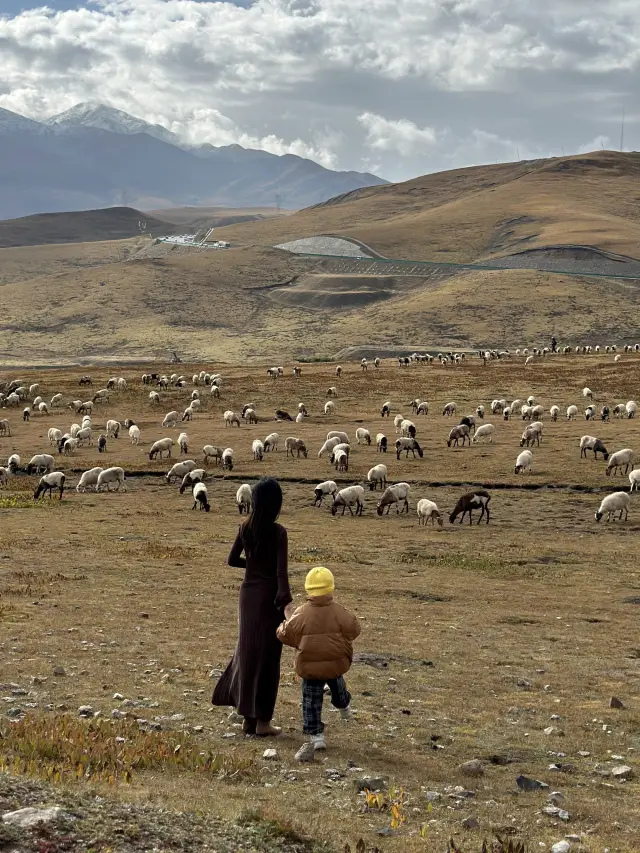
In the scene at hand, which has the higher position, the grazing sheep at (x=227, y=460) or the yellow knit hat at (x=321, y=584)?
the yellow knit hat at (x=321, y=584)

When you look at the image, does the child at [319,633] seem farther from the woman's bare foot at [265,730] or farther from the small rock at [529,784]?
the small rock at [529,784]

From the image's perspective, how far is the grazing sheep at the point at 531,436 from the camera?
3516 cm

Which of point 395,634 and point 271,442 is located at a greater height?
point 271,442

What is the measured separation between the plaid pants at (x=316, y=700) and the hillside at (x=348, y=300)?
274 feet

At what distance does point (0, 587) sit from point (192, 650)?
5.16 meters

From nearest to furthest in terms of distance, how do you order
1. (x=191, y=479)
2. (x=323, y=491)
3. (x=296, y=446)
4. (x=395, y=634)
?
(x=395, y=634), (x=323, y=491), (x=191, y=479), (x=296, y=446)

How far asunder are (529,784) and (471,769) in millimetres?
513

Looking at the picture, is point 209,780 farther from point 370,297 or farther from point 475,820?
point 370,297

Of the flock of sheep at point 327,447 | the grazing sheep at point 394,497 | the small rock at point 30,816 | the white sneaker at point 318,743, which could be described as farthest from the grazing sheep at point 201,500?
the small rock at point 30,816

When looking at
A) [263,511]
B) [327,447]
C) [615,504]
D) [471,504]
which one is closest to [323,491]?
[471,504]

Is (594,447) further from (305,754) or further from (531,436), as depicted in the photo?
(305,754)

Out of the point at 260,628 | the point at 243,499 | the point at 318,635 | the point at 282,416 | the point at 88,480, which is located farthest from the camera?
the point at 282,416

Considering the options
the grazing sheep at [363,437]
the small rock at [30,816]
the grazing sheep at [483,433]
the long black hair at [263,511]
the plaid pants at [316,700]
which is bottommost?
the plaid pants at [316,700]

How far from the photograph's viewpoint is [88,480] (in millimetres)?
30891
